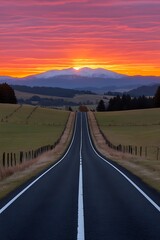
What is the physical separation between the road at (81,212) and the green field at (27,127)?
48.8 m

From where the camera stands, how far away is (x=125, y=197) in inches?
742

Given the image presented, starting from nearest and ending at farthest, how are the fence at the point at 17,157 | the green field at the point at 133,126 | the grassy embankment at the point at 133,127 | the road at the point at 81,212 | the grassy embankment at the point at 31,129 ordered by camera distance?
the road at the point at 81,212
the fence at the point at 17,157
the grassy embankment at the point at 31,129
the grassy embankment at the point at 133,127
the green field at the point at 133,126

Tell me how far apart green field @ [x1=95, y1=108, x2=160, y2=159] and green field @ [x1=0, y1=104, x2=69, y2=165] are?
10934 mm

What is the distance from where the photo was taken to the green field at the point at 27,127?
88.1 meters

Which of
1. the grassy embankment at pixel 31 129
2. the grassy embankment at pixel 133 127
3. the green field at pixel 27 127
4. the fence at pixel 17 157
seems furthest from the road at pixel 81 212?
the grassy embankment at pixel 133 127

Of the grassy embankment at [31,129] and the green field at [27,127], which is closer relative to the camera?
the grassy embankment at [31,129]

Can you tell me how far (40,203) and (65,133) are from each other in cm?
9166

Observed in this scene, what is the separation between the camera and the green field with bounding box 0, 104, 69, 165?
88100mm

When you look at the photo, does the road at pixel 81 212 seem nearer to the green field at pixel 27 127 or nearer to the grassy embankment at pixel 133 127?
the green field at pixel 27 127

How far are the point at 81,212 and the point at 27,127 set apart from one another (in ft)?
367

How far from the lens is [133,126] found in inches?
5167

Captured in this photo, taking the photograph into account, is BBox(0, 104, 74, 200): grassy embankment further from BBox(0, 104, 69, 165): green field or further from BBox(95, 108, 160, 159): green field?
BBox(95, 108, 160, 159): green field

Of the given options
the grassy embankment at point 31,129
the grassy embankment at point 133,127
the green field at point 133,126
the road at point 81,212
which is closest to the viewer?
the road at point 81,212

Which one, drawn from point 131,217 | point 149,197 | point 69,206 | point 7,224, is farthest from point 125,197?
point 7,224
